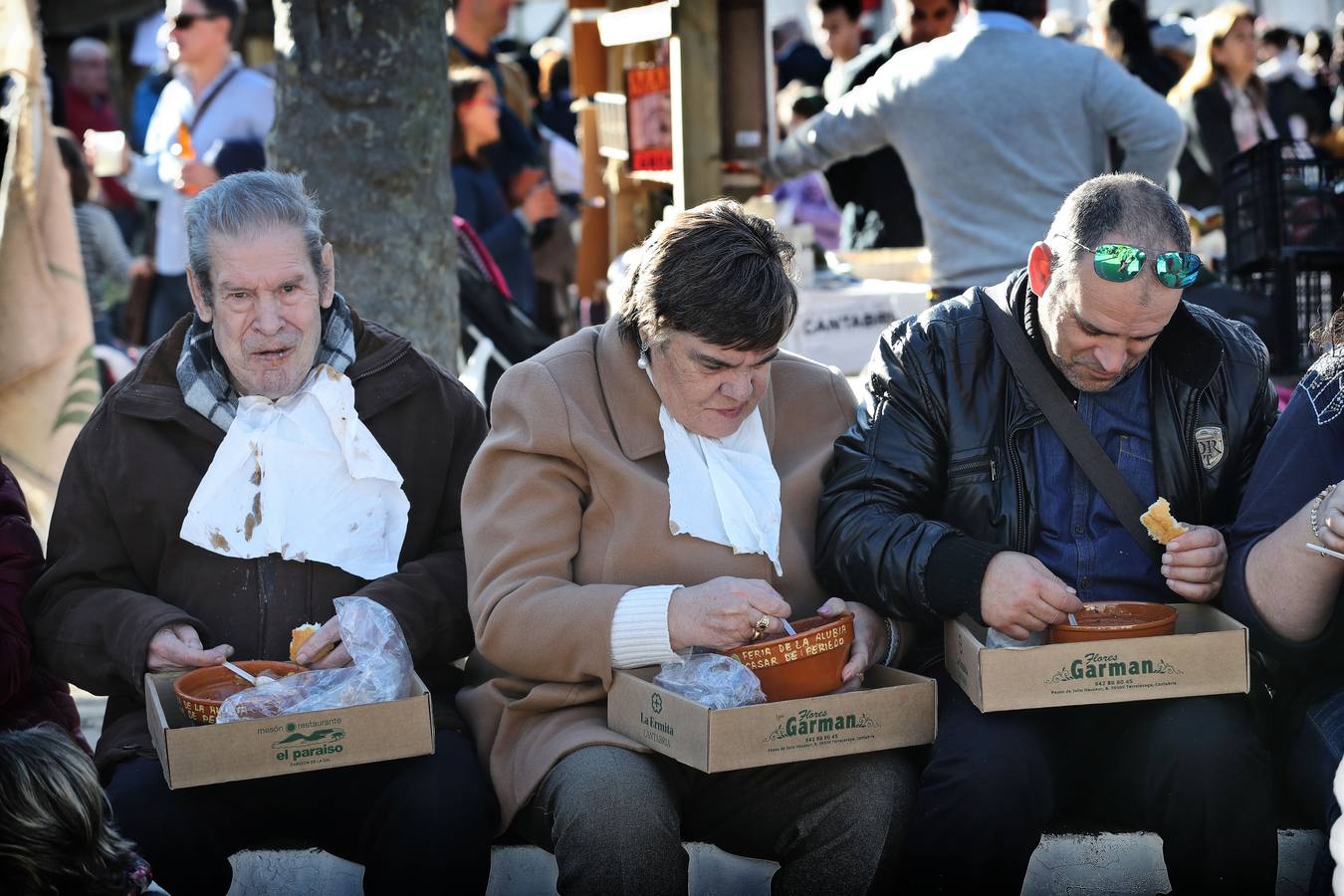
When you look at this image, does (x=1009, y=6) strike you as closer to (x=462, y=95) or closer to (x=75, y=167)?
(x=462, y=95)

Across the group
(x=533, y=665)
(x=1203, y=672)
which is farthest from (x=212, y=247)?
(x=1203, y=672)

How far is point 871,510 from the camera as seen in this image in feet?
11.1

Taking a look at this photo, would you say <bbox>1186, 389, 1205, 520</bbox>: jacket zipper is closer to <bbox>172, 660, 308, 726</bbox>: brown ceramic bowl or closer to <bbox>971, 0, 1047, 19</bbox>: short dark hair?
<bbox>172, 660, 308, 726</bbox>: brown ceramic bowl

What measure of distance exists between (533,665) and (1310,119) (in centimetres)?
905

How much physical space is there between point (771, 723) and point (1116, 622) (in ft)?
2.51

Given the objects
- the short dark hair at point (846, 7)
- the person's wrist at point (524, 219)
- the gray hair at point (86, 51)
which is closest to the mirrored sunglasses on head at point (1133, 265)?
the person's wrist at point (524, 219)

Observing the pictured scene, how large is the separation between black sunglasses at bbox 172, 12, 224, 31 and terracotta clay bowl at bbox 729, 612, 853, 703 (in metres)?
5.42

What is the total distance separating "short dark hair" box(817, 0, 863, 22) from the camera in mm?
9594

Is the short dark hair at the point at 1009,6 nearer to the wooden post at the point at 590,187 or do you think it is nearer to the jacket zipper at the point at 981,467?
the jacket zipper at the point at 981,467

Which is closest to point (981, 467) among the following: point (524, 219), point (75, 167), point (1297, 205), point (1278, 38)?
point (1297, 205)

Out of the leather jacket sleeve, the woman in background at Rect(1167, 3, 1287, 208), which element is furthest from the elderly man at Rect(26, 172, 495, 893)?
Answer: the woman in background at Rect(1167, 3, 1287, 208)

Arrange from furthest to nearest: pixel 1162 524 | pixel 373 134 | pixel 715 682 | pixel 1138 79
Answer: pixel 1138 79 → pixel 373 134 → pixel 1162 524 → pixel 715 682

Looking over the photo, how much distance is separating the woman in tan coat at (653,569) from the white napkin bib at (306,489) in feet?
0.89

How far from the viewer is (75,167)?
796 cm
